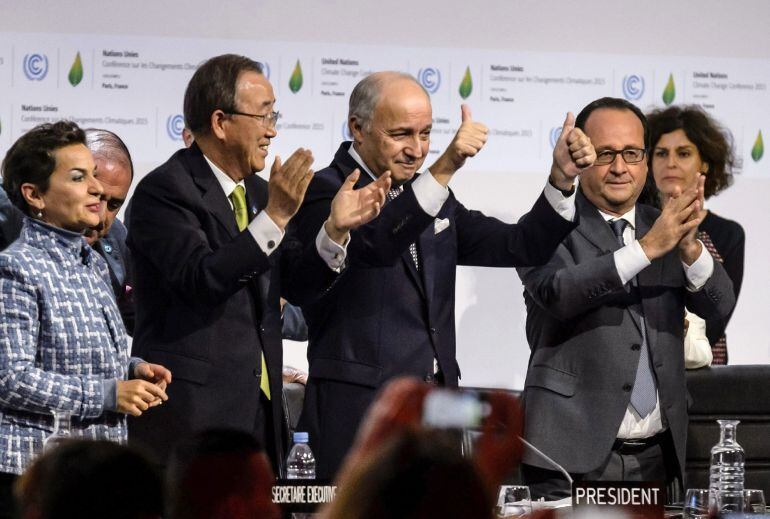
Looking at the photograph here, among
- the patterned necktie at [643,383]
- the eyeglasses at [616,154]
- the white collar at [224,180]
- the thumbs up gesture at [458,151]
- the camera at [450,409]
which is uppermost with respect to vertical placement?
the eyeglasses at [616,154]

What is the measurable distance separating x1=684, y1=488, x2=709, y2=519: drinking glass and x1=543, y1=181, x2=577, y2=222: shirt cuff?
2.76 feet

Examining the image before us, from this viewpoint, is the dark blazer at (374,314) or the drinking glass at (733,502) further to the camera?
the dark blazer at (374,314)

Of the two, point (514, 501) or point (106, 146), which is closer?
point (514, 501)

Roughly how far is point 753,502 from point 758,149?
116 inches

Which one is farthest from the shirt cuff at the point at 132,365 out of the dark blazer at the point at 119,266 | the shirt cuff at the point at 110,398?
the dark blazer at the point at 119,266

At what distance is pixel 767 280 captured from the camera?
16.8ft

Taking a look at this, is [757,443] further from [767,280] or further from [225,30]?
[225,30]

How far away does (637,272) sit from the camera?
10.6 ft

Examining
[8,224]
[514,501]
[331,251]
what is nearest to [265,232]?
[331,251]

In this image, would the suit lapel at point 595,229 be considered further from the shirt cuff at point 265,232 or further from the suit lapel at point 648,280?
the shirt cuff at point 265,232

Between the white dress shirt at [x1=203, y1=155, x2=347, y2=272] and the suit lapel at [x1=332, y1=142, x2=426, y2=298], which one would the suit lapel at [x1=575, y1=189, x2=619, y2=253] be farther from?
the white dress shirt at [x1=203, y1=155, x2=347, y2=272]

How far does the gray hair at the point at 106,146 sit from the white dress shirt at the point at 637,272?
1.68 metres

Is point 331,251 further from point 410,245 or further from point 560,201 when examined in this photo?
point 560,201

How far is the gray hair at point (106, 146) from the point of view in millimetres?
3885
